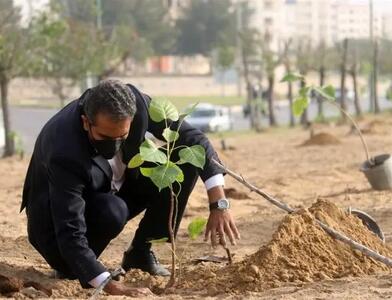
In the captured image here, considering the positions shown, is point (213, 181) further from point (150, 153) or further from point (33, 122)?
point (33, 122)

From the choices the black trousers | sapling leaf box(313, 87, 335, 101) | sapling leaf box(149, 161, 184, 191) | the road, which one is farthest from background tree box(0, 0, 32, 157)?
sapling leaf box(149, 161, 184, 191)

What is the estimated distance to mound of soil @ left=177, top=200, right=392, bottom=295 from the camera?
15.0 feet

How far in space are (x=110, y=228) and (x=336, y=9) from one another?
50.5 metres

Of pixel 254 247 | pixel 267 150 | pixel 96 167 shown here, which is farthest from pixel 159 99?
pixel 267 150

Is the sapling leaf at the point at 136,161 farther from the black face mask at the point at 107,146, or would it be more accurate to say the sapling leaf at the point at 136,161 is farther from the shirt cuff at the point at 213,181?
the shirt cuff at the point at 213,181

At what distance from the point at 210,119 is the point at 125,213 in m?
27.1

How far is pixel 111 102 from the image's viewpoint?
4137 millimetres

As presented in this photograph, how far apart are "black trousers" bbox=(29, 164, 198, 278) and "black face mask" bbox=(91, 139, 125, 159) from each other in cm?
34

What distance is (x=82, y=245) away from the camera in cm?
426

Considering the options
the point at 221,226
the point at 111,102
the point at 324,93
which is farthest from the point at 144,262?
the point at 324,93

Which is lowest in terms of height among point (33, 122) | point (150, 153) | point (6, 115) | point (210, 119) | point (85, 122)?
point (33, 122)

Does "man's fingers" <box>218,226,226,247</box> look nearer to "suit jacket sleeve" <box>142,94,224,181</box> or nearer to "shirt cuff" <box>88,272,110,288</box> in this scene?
Result: "suit jacket sleeve" <box>142,94,224,181</box>

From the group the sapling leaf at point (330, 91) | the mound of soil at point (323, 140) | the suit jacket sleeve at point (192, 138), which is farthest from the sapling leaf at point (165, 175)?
the mound of soil at point (323, 140)

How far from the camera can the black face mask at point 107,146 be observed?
4.38 metres
